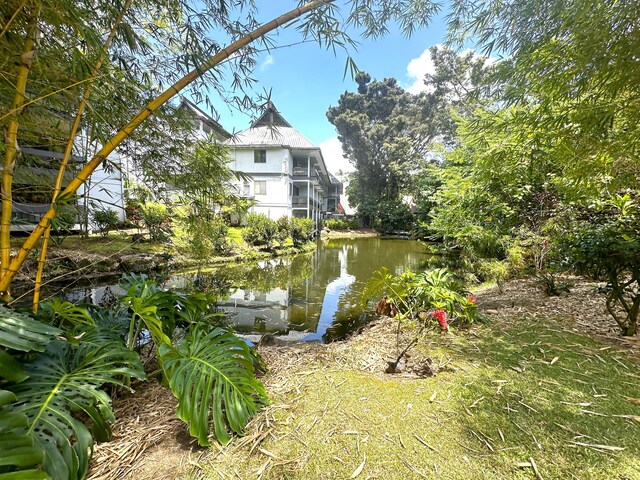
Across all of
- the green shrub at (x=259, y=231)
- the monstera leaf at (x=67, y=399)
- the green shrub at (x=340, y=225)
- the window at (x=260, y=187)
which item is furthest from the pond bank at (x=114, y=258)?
the green shrub at (x=340, y=225)

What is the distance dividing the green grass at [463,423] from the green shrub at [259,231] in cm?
896

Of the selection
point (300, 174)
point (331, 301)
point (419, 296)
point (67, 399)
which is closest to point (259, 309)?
point (331, 301)

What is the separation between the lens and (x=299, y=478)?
41.7 inches

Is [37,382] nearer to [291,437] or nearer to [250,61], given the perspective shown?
[291,437]

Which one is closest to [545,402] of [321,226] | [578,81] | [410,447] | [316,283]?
[410,447]

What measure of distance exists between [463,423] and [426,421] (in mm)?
190

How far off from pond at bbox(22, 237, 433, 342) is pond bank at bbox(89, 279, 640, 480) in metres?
1.84

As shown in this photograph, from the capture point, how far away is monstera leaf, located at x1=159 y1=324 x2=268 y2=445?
3.83ft

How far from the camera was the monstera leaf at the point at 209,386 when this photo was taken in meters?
1.17

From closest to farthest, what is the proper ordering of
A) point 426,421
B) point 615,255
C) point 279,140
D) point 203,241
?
point 426,421 → point 615,255 → point 203,241 → point 279,140

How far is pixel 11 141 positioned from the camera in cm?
125

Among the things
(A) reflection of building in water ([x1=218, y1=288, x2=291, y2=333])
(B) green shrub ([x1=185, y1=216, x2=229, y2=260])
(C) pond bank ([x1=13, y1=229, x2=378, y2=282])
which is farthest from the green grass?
(C) pond bank ([x1=13, y1=229, x2=378, y2=282])

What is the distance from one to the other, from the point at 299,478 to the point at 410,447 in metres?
0.53

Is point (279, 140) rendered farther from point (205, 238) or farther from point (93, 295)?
point (93, 295)
